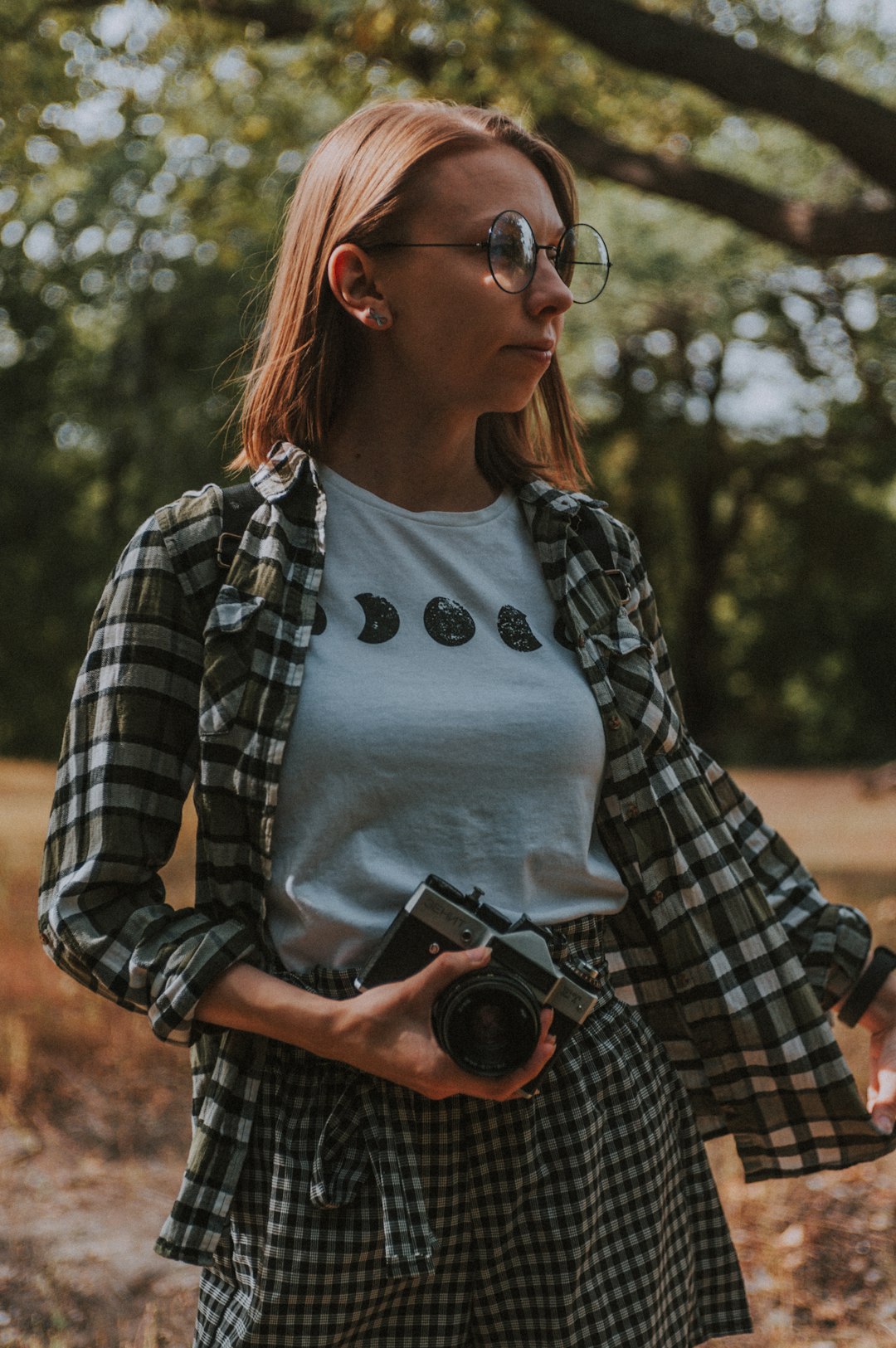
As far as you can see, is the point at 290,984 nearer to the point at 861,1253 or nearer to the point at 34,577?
the point at 861,1253

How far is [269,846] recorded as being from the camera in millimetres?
1416

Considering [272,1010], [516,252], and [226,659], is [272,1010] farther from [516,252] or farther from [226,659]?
[516,252]

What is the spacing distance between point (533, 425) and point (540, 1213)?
108 centimetres

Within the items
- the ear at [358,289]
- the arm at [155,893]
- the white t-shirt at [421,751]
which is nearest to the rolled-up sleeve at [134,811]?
the arm at [155,893]

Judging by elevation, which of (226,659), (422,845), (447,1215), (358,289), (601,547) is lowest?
(447,1215)

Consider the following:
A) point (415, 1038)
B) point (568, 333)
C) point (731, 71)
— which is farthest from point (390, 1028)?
point (568, 333)

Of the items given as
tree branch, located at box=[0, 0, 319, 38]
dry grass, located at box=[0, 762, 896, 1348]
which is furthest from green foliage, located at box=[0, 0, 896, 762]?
dry grass, located at box=[0, 762, 896, 1348]

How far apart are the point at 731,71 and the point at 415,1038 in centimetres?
494

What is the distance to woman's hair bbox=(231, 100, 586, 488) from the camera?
62.4 inches

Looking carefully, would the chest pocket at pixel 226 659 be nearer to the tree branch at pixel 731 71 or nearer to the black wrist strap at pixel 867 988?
the black wrist strap at pixel 867 988

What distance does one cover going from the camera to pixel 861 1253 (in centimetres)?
349

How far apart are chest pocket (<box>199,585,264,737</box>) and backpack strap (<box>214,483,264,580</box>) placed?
7cm

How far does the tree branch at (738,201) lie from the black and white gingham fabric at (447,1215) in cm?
533

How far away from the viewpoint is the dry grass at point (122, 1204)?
10.1ft
